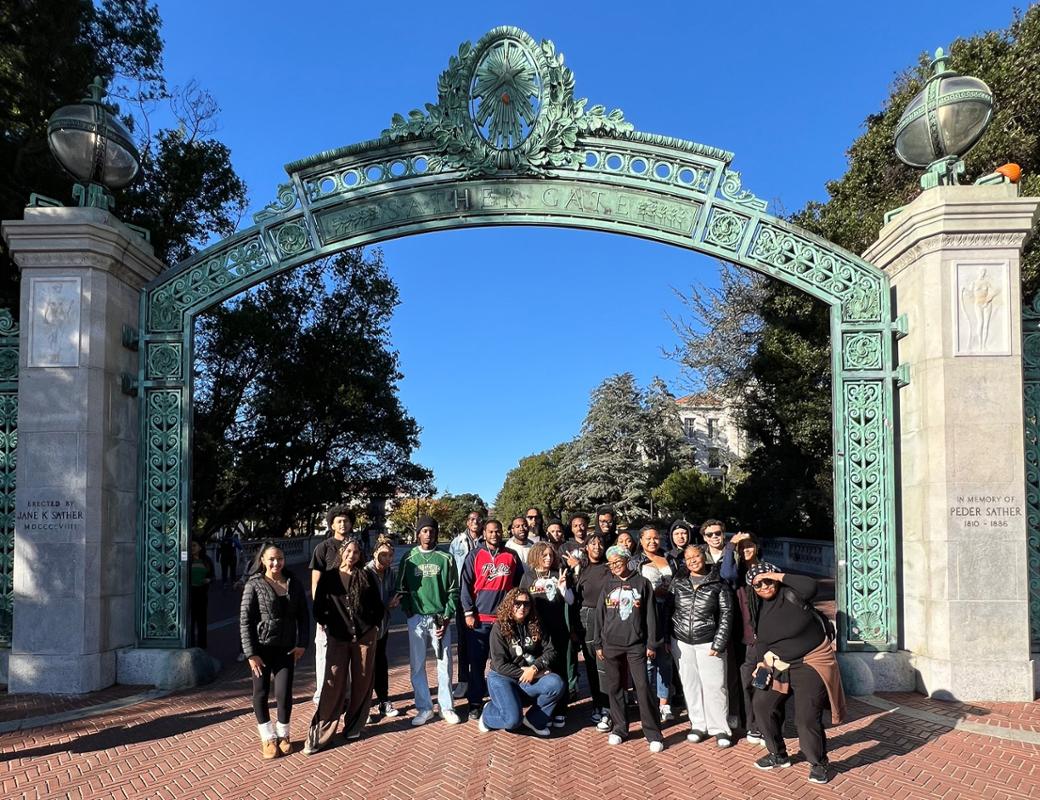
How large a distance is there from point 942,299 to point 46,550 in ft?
30.4

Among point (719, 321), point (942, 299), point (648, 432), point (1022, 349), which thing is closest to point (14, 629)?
point (942, 299)

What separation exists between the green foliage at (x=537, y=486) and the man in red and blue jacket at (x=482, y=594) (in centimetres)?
3773

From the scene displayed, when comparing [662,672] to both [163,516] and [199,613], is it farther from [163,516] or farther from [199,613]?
[199,613]

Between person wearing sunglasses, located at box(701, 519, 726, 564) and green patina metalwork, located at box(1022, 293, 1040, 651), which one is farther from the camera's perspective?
green patina metalwork, located at box(1022, 293, 1040, 651)

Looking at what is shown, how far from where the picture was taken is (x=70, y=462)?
7.17 metres

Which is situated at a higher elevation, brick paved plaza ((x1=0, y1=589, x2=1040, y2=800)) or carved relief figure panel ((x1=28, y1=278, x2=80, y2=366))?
carved relief figure panel ((x1=28, y1=278, x2=80, y2=366))

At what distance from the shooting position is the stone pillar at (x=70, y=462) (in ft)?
22.9

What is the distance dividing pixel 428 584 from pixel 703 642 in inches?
94.5

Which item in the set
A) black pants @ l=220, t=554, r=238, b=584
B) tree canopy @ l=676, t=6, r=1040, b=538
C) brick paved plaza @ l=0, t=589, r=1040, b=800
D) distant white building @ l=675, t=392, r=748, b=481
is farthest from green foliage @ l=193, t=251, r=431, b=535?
distant white building @ l=675, t=392, r=748, b=481

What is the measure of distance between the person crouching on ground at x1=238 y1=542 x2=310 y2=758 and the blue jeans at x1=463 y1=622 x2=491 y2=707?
5.28ft

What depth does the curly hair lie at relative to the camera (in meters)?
5.79

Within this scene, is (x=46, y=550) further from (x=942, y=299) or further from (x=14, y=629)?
(x=942, y=299)

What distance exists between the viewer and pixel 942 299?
6945 millimetres

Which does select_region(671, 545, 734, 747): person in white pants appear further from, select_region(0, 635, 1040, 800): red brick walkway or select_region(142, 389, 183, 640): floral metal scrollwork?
select_region(142, 389, 183, 640): floral metal scrollwork
